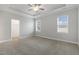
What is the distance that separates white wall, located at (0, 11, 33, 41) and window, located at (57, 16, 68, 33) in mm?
2398

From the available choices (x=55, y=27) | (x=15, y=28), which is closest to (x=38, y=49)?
(x=55, y=27)

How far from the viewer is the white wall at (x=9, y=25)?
375 centimetres

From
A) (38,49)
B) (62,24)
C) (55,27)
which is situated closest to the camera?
(38,49)

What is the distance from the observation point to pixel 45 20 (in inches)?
219

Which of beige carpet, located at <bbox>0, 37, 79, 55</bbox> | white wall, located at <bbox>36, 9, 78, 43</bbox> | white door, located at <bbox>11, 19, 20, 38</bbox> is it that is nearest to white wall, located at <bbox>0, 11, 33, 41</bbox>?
white door, located at <bbox>11, 19, 20, 38</bbox>

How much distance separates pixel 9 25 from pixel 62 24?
3.26 metres

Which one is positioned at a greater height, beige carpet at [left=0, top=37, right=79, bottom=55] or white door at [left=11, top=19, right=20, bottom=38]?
white door at [left=11, top=19, right=20, bottom=38]

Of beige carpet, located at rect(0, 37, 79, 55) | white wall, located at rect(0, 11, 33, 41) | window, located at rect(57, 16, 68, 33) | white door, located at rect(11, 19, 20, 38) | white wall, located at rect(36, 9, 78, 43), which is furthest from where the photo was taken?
white door, located at rect(11, 19, 20, 38)

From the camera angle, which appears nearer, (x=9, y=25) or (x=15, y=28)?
(x=9, y=25)

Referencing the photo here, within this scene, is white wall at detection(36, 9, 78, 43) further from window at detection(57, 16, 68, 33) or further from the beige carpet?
the beige carpet

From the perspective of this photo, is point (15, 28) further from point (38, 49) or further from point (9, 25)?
point (38, 49)

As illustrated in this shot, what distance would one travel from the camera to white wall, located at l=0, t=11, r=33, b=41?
3746 mm

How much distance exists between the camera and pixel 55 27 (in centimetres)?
469

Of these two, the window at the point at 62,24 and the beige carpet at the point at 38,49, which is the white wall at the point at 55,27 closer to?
the window at the point at 62,24
